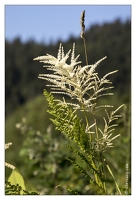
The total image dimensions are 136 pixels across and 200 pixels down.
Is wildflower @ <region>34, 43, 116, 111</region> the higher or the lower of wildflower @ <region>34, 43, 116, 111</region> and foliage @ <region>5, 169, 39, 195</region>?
the higher

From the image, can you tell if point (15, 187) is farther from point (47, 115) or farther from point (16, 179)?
point (47, 115)

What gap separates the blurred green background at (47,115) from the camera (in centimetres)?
299

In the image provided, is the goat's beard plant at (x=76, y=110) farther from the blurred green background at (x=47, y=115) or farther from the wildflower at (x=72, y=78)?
the blurred green background at (x=47, y=115)

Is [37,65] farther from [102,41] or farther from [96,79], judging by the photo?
[96,79]

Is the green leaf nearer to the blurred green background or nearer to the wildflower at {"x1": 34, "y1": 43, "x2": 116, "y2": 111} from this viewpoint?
the wildflower at {"x1": 34, "y1": 43, "x2": 116, "y2": 111}

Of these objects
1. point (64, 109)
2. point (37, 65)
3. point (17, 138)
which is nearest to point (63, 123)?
point (64, 109)

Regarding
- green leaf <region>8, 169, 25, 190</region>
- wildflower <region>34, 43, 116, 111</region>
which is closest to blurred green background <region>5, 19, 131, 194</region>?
green leaf <region>8, 169, 25, 190</region>

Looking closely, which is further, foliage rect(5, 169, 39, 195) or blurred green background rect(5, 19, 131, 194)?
blurred green background rect(5, 19, 131, 194)

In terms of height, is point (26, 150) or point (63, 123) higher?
point (63, 123)

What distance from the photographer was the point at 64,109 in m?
0.60

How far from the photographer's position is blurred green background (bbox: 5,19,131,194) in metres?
2.99
